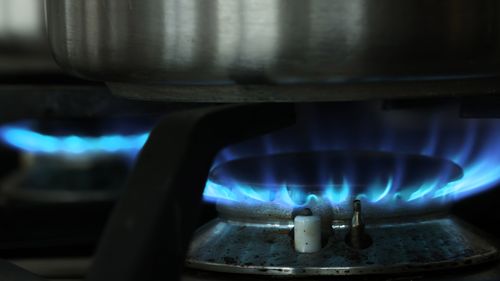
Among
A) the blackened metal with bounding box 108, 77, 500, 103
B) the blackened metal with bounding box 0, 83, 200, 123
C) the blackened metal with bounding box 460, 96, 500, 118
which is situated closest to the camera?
the blackened metal with bounding box 108, 77, 500, 103

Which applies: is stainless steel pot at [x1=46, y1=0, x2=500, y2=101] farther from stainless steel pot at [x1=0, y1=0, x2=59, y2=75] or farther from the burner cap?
stainless steel pot at [x1=0, y1=0, x2=59, y2=75]

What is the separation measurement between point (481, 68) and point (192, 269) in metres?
0.25

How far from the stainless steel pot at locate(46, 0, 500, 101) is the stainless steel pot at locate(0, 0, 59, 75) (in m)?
0.40

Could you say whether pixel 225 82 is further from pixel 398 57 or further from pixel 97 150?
pixel 97 150

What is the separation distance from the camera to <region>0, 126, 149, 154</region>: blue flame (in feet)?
2.67

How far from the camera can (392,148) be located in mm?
723

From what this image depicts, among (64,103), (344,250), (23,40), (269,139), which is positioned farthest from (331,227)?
(23,40)

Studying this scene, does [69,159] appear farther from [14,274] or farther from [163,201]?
[163,201]

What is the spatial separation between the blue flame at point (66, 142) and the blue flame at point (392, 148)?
0.16 metres

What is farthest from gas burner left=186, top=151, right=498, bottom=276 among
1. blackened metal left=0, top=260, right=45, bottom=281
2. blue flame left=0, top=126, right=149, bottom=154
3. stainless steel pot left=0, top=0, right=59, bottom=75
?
stainless steel pot left=0, top=0, right=59, bottom=75

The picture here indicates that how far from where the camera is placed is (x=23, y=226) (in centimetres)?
80

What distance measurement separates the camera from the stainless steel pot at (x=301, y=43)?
456 millimetres

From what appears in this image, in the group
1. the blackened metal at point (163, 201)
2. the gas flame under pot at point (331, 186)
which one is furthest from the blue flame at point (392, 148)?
the blackened metal at point (163, 201)

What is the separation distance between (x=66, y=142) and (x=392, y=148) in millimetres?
339
